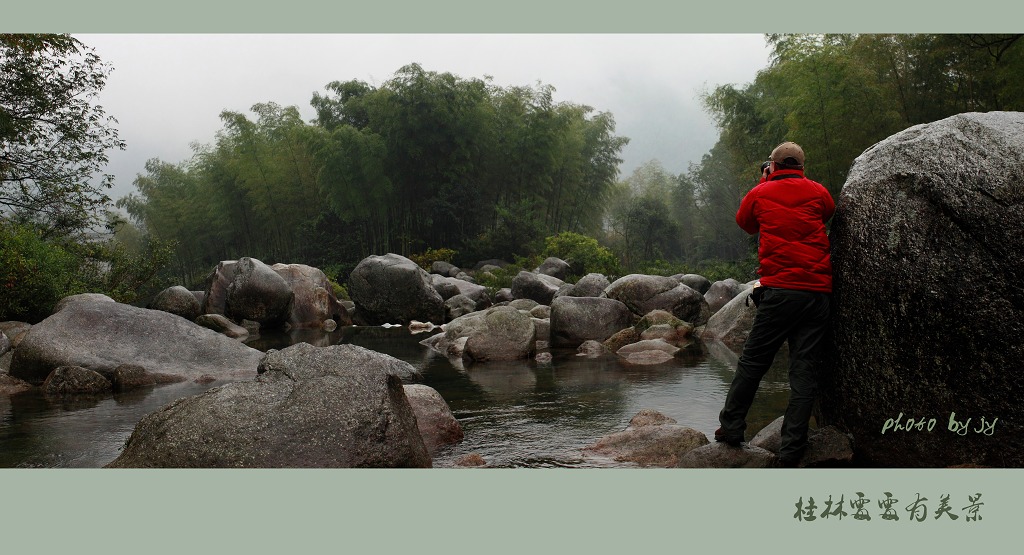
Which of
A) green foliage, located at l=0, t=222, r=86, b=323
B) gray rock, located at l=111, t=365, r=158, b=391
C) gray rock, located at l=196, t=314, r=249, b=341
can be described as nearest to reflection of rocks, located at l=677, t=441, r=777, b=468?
gray rock, located at l=111, t=365, r=158, b=391

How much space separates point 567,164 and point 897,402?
32.8m

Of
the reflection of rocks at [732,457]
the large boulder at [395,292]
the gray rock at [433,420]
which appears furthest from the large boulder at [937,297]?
the large boulder at [395,292]

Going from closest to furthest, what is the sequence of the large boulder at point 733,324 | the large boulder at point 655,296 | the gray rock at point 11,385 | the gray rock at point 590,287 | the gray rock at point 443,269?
the gray rock at point 11,385 → the large boulder at point 733,324 → the large boulder at point 655,296 → the gray rock at point 590,287 → the gray rock at point 443,269

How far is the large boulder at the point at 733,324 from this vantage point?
13.1 metres

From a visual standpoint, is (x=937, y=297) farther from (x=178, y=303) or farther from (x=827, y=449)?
(x=178, y=303)

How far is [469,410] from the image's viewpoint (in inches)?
301

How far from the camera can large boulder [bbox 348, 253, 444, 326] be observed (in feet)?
64.6

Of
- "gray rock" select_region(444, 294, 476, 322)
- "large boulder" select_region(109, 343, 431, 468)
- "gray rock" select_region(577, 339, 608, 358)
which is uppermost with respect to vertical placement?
"large boulder" select_region(109, 343, 431, 468)

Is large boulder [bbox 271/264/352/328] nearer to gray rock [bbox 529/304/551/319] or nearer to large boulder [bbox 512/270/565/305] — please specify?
large boulder [bbox 512/270/565/305]

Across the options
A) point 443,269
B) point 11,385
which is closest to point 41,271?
point 11,385

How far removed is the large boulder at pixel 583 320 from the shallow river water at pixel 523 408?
158 cm

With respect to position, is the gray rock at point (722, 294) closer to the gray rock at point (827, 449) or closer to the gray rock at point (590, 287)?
the gray rock at point (590, 287)

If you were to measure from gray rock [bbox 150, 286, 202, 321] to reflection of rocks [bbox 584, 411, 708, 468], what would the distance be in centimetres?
1579

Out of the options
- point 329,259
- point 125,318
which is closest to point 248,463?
point 125,318
